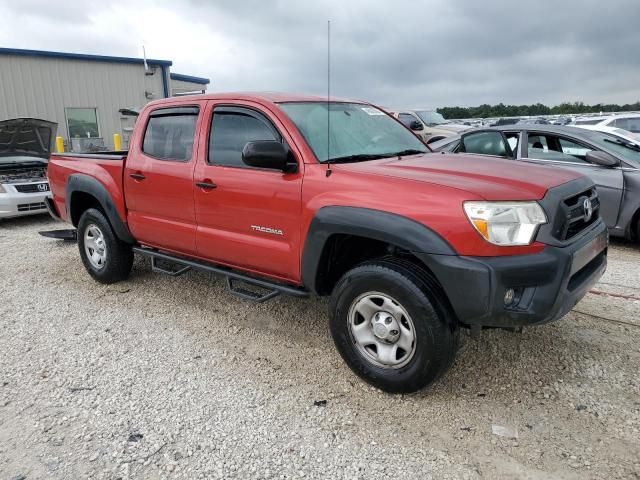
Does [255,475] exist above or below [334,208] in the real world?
below

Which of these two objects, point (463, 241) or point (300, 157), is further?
point (300, 157)

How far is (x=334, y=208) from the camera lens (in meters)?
3.06

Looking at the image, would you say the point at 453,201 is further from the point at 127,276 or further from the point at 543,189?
the point at 127,276

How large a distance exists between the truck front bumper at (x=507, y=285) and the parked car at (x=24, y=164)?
24.8 feet

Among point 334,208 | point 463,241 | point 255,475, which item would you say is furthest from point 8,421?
point 463,241

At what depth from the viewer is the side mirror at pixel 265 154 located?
10.3 feet

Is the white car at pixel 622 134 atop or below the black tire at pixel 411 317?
atop

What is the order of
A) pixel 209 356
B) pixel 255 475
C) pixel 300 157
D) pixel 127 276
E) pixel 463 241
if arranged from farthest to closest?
pixel 127 276
pixel 209 356
pixel 300 157
pixel 463 241
pixel 255 475

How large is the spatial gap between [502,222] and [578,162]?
15.0ft

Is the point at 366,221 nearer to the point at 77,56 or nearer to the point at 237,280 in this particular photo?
the point at 237,280

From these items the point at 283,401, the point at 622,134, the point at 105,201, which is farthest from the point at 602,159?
the point at 105,201

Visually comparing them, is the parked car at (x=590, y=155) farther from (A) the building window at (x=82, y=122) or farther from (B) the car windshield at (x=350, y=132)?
(A) the building window at (x=82, y=122)

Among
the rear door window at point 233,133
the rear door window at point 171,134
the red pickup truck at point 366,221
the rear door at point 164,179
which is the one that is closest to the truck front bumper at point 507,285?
the red pickup truck at point 366,221

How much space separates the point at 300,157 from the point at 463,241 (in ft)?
4.06
